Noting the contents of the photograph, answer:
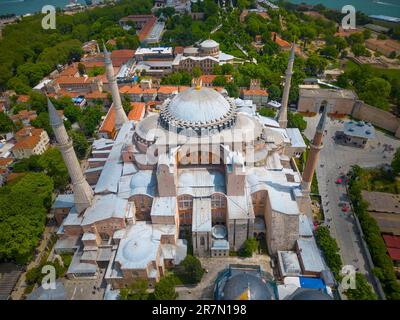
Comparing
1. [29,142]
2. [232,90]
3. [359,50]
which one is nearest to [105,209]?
[29,142]

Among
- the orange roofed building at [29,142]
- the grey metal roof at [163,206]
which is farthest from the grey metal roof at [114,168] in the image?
the orange roofed building at [29,142]

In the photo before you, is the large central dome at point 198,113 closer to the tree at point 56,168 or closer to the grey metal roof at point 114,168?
the grey metal roof at point 114,168

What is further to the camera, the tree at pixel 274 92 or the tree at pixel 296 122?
the tree at pixel 274 92

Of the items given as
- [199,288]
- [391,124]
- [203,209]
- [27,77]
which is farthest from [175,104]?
[27,77]

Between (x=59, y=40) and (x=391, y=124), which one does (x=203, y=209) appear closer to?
(x=391, y=124)

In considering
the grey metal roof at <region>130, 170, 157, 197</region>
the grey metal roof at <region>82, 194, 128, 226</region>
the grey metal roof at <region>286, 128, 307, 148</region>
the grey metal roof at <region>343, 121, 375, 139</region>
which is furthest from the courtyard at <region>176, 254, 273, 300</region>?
the grey metal roof at <region>343, 121, 375, 139</region>

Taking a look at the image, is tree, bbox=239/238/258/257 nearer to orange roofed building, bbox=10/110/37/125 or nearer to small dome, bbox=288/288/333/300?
small dome, bbox=288/288/333/300
